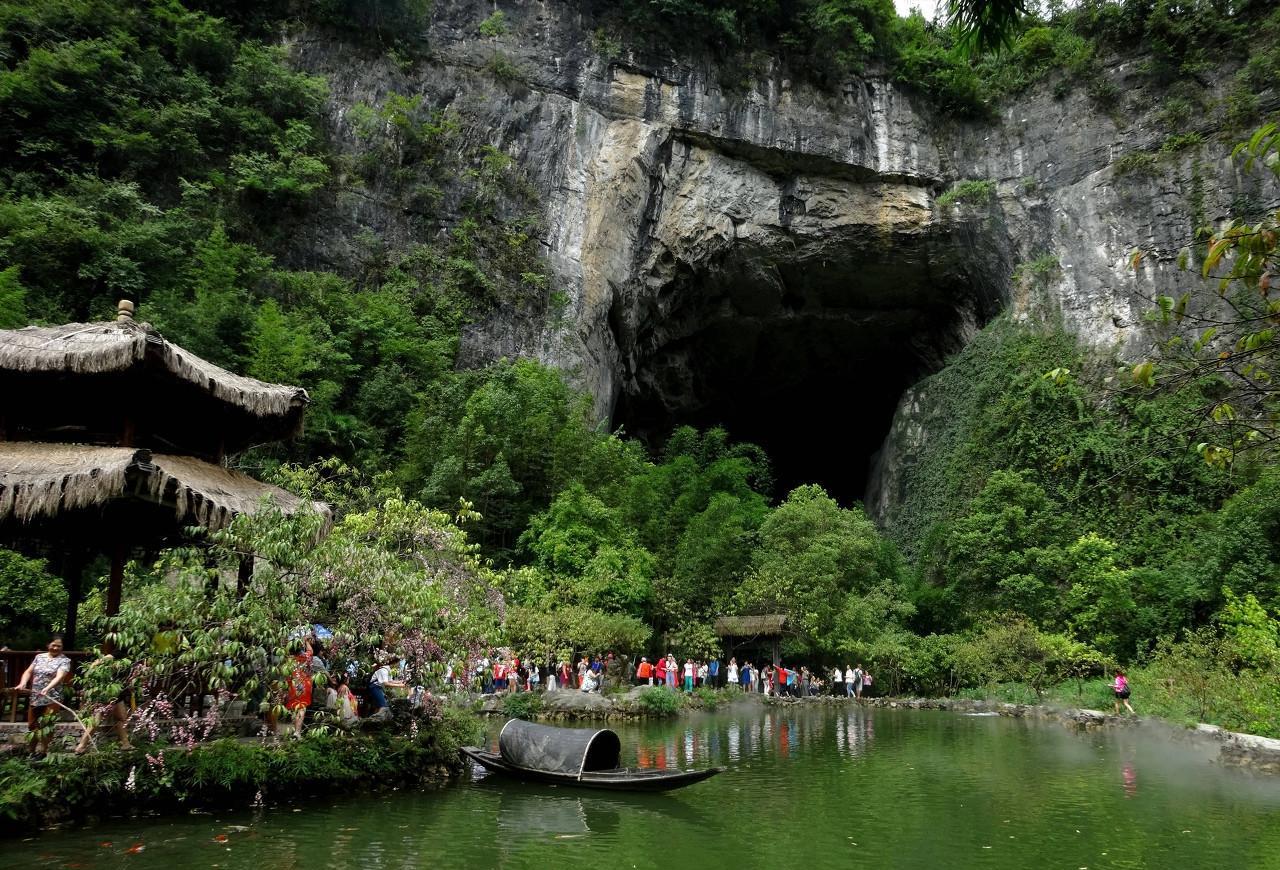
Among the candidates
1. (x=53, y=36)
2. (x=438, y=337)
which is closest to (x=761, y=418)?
(x=438, y=337)

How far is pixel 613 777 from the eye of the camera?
963 centimetres

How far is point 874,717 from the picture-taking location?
20.2m

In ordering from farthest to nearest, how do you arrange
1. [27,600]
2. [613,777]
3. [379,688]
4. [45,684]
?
[27,600] < [379,688] < [613,777] < [45,684]

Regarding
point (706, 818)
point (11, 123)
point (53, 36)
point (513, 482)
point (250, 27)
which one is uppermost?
point (250, 27)

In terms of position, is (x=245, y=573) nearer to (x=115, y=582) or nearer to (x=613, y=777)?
(x=115, y=582)

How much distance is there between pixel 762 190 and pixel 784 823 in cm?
2651

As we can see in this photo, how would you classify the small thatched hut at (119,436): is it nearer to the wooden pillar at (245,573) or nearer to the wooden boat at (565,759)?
the wooden pillar at (245,573)

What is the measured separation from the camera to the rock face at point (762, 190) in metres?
28.5

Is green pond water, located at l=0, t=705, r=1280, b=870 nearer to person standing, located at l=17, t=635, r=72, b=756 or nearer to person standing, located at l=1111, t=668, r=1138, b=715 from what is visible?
person standing, located at l=17, t=635, r=72, b=756

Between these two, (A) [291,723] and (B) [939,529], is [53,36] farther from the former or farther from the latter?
(B) [939,529]

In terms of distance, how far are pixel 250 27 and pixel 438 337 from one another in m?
13.2

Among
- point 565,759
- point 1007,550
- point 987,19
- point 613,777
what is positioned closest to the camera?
point 987,19

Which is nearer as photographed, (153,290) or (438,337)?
(153,290)

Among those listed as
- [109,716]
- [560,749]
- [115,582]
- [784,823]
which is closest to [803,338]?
[560,749]
